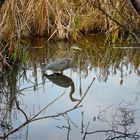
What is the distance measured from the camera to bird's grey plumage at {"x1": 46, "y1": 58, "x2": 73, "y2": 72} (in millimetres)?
5894

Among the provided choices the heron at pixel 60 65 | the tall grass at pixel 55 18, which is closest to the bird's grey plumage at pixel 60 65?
the heron at pixel 60 65

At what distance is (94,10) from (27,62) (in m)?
2.73

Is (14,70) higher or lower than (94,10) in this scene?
lower

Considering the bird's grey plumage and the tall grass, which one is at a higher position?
the tall grass

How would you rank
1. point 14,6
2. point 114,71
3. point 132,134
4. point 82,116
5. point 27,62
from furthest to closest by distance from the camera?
point 27,62
point 114,71
point 14,6
point 82,116
point 132,134

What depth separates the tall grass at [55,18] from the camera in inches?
193

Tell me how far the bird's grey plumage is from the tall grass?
0.36 metres

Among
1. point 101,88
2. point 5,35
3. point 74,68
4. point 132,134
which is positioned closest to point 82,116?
point 132,134

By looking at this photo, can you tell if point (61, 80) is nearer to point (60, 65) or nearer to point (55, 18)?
point (60, 65)

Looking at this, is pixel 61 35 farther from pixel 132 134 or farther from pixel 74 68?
pixel 132 134

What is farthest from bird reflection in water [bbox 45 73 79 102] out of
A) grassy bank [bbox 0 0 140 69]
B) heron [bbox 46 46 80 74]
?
grassy bank [bbox 0 0 140 69]

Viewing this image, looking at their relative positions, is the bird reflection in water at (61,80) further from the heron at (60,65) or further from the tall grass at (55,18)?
the tall grass at (55,18)

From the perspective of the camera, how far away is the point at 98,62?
6648mm

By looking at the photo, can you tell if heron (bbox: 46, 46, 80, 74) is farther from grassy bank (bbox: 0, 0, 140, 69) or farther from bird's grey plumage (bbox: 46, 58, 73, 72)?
grassy bank (bbox: 0, 0, 140, 69)
